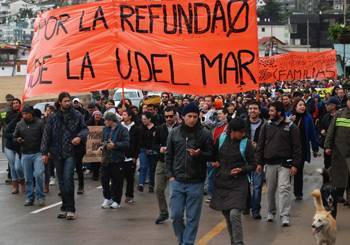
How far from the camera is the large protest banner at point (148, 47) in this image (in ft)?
→ 30.8

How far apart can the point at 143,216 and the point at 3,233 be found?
222 centimetres

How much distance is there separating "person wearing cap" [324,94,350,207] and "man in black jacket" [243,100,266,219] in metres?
1.17

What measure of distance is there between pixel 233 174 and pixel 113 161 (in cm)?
377

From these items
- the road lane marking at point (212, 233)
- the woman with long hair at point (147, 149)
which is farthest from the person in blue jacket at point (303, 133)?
the woman with long hair at point (147, 149)

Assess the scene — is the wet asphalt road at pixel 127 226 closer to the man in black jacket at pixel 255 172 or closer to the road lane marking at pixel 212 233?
the road lane marking at pixel 212 233

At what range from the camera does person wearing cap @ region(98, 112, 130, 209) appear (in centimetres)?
934

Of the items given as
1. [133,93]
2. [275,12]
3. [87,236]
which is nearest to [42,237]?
[87,236]

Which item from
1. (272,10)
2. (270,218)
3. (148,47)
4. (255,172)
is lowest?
(270,218)

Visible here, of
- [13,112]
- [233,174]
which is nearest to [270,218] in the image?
[233,174]

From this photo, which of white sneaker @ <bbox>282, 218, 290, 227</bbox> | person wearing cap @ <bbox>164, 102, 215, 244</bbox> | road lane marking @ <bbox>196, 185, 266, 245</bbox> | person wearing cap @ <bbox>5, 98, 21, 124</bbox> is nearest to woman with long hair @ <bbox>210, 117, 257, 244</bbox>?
person wearing cap @ <bbox>164, 102, 215, 244</bbox>

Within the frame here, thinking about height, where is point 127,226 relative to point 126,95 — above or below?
below

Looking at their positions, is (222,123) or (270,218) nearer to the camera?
(270,218)

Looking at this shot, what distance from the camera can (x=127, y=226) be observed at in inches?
313

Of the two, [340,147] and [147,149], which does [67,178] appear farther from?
[340,147]
